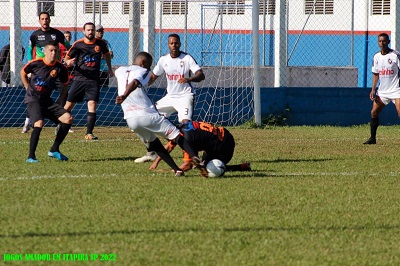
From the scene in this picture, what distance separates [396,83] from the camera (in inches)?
664

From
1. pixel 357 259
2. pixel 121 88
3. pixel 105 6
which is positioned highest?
pixel 105 6

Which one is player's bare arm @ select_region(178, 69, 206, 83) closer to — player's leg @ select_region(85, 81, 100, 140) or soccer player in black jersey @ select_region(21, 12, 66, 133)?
player's leg @ select_region(85, 81, 100, 140)

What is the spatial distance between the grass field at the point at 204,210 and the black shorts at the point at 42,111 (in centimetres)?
62

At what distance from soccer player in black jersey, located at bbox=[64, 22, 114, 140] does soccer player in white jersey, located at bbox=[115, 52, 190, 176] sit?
5.05 m

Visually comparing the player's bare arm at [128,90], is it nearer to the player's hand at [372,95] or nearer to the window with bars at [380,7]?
the player's hand at [372,95]

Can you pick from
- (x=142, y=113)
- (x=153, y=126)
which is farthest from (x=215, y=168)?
(x=142, y=113)

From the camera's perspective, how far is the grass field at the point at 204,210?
23.8 ft

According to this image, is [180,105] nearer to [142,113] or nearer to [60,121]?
[60,121]

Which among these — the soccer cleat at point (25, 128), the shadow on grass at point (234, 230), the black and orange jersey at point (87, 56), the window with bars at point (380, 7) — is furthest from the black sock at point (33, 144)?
the window with bars at point (380, 7)

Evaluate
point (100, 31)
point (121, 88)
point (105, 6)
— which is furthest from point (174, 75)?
point (105, 6)

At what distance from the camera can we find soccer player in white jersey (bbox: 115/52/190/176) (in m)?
11.2

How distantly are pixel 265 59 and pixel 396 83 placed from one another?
14.3 meters

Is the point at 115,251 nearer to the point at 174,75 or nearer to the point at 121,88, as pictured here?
the point at 121,88

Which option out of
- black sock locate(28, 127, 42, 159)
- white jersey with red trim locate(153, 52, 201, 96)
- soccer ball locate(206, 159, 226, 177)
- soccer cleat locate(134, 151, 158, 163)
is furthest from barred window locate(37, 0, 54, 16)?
soccer ball locate(206, 159, 226, 177)
